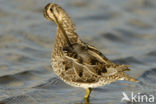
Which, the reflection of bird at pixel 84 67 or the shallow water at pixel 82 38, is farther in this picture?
the shallow water at pixel 82 38

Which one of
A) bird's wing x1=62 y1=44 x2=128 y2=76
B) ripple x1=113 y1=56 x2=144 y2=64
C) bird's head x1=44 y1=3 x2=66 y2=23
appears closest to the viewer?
bird's wing x1=62 y1=44 x2=128 y2=76

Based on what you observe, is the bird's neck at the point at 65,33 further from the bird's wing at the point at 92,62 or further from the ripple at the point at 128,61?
the ripple at the point at 128,61

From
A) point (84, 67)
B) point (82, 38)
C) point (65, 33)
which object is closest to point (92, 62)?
point (84, 67)

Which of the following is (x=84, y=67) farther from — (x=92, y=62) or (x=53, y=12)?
(x=53, y=12)

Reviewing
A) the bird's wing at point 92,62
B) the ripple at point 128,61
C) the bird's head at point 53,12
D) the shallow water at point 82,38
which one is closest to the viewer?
the bird's wing at point 92,62

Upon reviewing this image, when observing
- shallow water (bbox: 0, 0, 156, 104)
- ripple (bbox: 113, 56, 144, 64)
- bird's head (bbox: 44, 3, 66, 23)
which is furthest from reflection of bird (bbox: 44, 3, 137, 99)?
ripple (bbox: 113, 56, 144, 64)

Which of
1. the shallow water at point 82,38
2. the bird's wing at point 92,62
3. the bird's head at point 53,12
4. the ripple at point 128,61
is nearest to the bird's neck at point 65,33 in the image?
the bird's head at point 53,12

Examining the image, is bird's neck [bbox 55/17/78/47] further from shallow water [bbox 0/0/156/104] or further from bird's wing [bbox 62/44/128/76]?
shallow water [bbox 0/0/156/104]

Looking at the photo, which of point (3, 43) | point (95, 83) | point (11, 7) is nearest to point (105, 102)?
point (95, 83)

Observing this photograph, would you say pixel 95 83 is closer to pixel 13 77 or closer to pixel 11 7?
pixel 13 77
